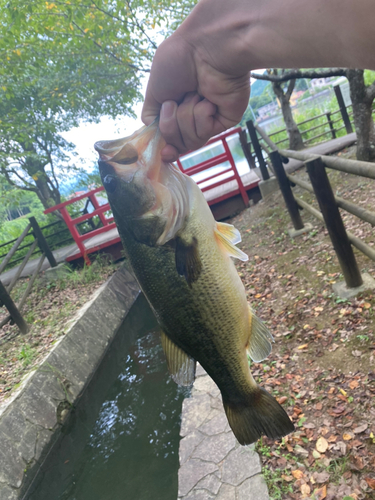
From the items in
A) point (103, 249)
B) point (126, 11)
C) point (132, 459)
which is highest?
point (126, 11)

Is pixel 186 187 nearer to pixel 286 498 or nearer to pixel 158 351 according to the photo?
pixel 286 498

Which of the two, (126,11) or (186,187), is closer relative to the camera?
(186,187)

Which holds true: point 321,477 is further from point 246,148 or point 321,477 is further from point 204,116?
point 246,148

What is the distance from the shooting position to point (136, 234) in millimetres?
1637

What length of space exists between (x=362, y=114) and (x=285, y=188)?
224 cm

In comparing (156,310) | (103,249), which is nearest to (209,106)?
(156,310)

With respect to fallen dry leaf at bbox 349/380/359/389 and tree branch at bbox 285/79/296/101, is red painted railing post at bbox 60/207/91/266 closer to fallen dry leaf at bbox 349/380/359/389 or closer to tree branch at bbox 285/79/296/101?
tree branch at bbox 285/79/296/101

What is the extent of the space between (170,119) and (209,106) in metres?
0.19

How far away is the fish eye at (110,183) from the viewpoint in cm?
160

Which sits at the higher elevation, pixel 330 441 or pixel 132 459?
pixel 330 441

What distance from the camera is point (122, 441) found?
15.0ft

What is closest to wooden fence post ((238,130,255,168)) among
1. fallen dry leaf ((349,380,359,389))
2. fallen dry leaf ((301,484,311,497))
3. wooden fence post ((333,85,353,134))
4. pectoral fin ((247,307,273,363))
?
wooden fence post ((333,85,353,134))

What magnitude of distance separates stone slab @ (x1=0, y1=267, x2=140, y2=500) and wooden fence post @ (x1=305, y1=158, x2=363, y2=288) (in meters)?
4.43

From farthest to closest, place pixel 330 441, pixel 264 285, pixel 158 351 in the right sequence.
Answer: pixel 158 351, pixel 264 285, pixel 330 441
